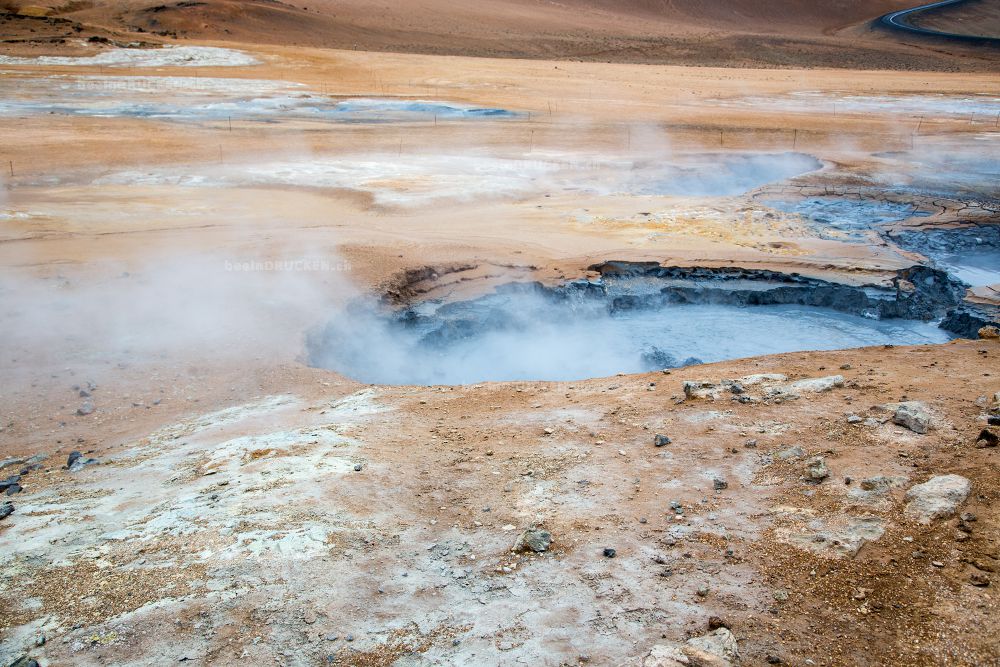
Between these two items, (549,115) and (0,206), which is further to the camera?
(549,115)

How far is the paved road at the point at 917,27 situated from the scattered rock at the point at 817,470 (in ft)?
163

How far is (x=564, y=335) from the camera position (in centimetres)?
939

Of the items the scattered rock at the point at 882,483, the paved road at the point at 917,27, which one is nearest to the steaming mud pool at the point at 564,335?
the scattered rock at the point at 882,483

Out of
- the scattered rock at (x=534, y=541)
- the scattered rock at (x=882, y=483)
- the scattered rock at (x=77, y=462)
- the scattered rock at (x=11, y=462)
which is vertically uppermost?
the scattered rock at (x=882, y=483)

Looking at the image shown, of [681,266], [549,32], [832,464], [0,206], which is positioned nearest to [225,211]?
[0,206]

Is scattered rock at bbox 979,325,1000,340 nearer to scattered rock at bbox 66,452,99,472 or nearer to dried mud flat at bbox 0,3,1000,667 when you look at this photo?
dried mud flat at bbox 0,3,1000,667

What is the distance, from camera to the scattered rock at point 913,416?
5203 millimetres

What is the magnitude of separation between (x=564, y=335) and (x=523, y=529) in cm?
508

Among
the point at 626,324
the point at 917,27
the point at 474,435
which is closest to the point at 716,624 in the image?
the point at 474,435

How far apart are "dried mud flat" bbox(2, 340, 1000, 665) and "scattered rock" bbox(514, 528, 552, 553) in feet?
0.13

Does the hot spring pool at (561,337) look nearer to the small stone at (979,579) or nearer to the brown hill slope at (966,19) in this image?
the small stone at (979,579)

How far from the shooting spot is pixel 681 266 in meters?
10.4

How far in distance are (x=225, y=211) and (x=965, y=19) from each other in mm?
58055

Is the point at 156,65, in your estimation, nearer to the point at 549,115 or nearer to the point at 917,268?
the point at 549,115
